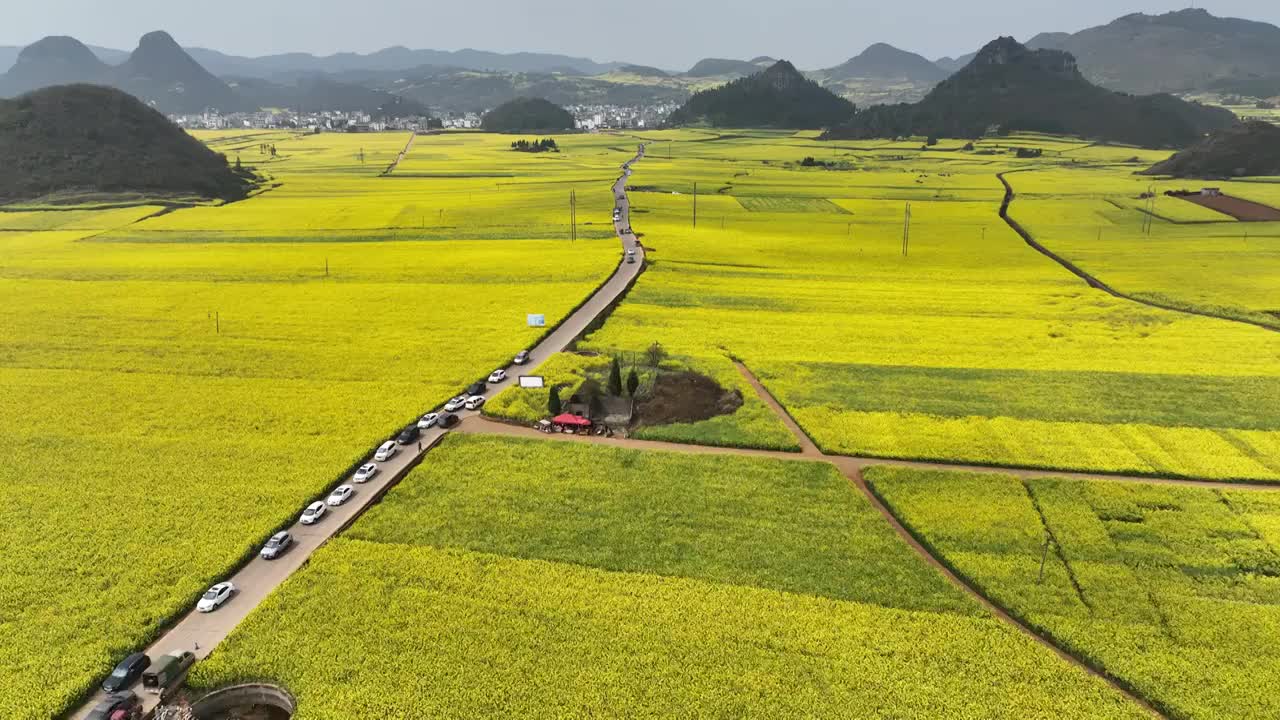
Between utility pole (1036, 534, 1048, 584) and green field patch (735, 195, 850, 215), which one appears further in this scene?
green field patch (735, 195, 850, 215)

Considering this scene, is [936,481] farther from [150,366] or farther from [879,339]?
[150,366]

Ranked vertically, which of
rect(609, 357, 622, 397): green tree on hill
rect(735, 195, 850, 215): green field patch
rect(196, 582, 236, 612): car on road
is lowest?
rect(196, 582, 236, 612): car on road

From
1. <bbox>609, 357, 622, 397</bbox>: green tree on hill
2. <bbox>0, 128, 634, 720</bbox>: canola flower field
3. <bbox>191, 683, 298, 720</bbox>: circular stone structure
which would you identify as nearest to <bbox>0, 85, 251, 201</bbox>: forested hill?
<bbox>0, 128, 634, 720</bbox>: canola flower field

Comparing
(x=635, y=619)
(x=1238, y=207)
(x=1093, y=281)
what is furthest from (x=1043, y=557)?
(x=1238, y=207)

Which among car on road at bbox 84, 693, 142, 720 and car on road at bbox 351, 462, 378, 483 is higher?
car on road at bbox 351, 462, 378, 483

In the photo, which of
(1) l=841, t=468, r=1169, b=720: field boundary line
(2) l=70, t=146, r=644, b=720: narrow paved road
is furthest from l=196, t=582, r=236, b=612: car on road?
(1) l=841, t=468, r=1169, b=720: field boundary line

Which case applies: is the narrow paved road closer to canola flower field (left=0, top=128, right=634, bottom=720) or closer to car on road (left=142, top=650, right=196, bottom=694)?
car on road (left=142, top=650, right=196, bottom=694)

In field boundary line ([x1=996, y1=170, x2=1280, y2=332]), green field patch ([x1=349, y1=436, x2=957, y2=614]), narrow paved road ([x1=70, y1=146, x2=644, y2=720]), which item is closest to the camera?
narrow paved road ([x1=70, y1=146, x2=644, y2=720])

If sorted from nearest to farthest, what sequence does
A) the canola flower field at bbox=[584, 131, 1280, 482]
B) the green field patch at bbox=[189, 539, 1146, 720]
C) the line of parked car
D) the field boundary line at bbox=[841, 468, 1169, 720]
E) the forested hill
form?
1. the line of parked car
2. the green field patch at bbox=[189, 539, 1146, 720]
3. the field boundary line at bbox=[841, 468, 1169, 720]
4. the canola flower field at bbox=[584, 131, 1280, 482]
5. the forested hill
